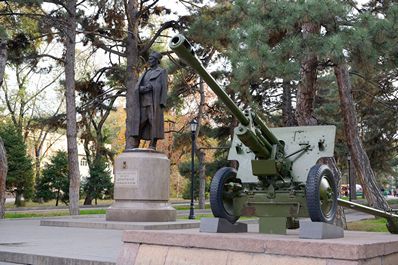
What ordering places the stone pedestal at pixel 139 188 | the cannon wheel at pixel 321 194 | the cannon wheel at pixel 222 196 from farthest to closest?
the stone pedestal at pixel 139 188
the cannon wheel at pixel 222 196
the cannon wheel at pixel 321 194

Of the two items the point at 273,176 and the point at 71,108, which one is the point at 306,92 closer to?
the point at 273,176

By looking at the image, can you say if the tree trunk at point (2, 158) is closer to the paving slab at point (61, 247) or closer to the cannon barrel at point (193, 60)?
the paving slab at point (61, 247)

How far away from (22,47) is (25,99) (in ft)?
62.5

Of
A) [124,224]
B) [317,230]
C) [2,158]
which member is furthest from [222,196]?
[2,158]

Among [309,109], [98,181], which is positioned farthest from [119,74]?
[309,109]

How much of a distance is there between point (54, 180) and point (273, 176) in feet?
99.9

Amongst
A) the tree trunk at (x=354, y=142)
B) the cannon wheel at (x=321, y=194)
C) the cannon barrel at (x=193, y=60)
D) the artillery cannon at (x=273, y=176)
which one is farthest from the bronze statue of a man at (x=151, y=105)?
the cannon wheel at (x=321, y=194)

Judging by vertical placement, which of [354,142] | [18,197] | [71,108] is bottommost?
[18,197]

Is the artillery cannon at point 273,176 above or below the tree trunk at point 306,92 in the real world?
below

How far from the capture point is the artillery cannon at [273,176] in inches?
257

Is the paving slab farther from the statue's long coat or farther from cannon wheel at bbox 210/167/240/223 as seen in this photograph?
the statue's long coat

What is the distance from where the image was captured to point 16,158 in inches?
1309

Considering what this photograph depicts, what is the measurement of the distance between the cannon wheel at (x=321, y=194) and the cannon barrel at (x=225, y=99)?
28.8 inches

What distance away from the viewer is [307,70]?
1291 centimetres
